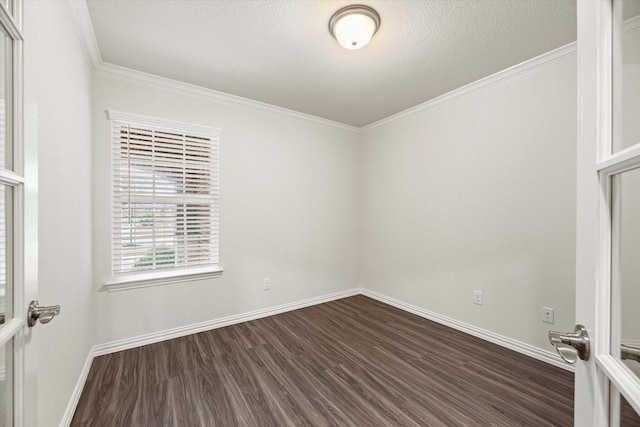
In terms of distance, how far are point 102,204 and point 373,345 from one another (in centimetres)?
267

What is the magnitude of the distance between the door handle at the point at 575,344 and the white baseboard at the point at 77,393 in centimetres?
228

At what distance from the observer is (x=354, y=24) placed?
5.69 feet

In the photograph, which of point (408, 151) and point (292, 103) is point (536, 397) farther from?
point (292, 103)

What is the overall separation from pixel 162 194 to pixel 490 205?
122 inches

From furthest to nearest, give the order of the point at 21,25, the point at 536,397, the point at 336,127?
the point at 336,127 → the point at 536,397 → the point at 21,25

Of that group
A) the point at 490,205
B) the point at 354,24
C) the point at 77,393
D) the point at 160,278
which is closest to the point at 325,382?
the point at 77,393

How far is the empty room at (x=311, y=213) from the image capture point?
67 centimetres

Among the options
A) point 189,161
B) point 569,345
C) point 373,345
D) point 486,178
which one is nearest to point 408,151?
point 486,178

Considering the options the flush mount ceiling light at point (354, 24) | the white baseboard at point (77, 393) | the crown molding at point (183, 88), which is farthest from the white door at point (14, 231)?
the crown molding at point (183, 88)

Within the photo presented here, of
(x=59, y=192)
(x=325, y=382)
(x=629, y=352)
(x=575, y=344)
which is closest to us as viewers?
(x=629, y=352)

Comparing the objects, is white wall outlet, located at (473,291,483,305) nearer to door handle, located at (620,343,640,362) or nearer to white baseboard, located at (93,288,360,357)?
white baseboard, located at (93,288,360,357)

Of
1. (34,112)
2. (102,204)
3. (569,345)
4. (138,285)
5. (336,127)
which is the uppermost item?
(336,127)

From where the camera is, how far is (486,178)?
2553mm

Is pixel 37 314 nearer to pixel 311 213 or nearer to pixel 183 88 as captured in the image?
pixel 183 88
